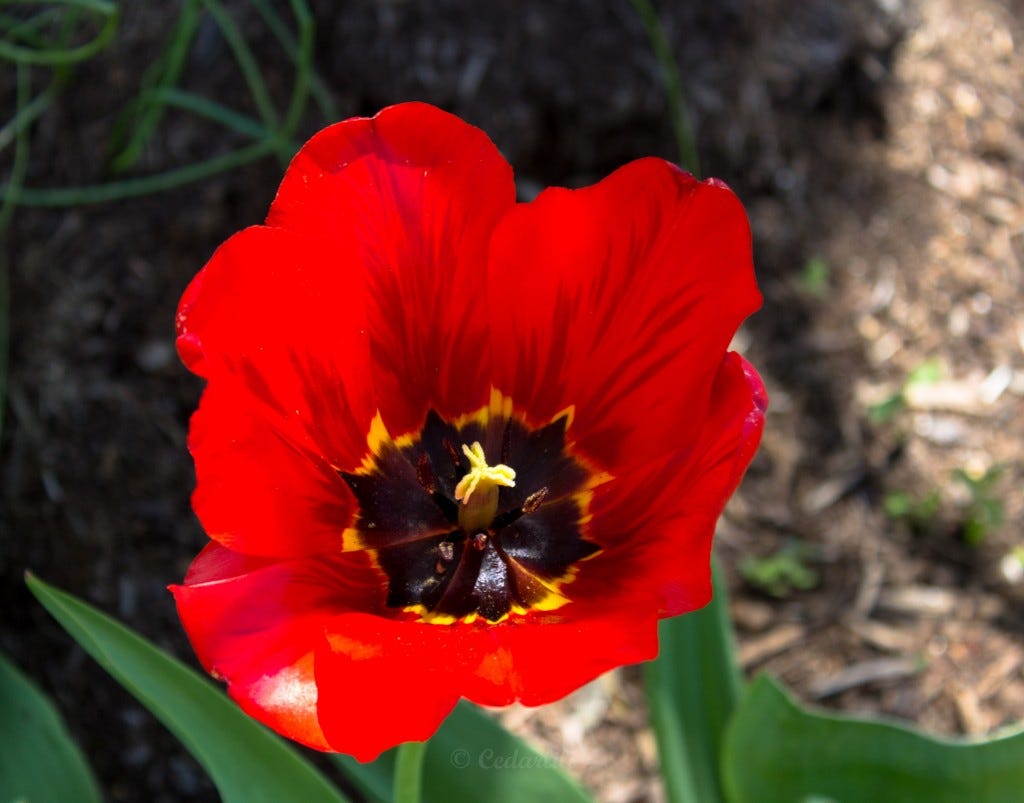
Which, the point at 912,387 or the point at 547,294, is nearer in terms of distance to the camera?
the point at 547,294

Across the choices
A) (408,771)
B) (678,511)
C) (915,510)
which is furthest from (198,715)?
(915,510)

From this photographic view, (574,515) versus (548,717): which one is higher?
(574,515)

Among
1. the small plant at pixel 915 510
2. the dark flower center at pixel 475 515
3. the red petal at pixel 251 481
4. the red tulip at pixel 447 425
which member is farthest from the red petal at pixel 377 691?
the small plant at pixel 915 510

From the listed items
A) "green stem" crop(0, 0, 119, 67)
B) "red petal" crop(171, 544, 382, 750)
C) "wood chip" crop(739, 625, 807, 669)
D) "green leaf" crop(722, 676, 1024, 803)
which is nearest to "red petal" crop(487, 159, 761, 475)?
"red petal" crop(171, 544, 382, 750)

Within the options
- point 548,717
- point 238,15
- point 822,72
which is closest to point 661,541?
point 548,717

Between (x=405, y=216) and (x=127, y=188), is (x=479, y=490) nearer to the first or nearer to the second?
(x=405, y=216)

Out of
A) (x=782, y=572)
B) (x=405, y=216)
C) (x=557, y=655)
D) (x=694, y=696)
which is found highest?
(x=405, y=216)

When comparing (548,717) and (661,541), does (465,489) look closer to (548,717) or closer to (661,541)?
(661,541)

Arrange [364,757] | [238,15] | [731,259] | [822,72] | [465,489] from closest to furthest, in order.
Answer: [364,757] → [731,259] → [465,489] → [238,15] → [822,72]
